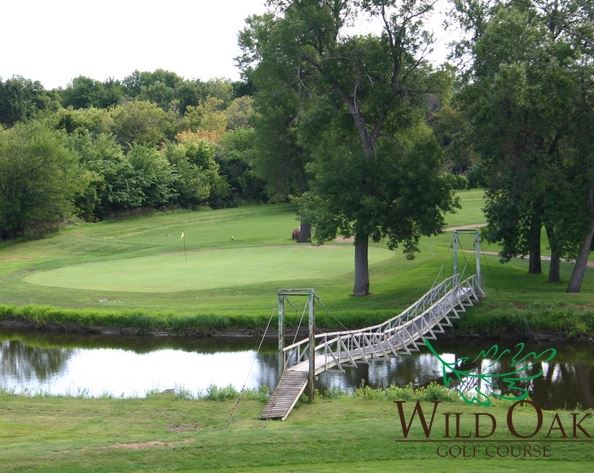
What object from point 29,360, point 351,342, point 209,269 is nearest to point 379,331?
point 351,342

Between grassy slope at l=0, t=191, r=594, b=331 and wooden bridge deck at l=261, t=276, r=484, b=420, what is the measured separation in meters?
→ 1.57

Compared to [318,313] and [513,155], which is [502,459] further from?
[513,155]

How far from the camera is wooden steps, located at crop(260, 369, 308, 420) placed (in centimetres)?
2236

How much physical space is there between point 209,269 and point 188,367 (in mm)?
18919

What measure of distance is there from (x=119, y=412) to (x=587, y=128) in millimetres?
26146

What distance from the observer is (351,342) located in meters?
29.5

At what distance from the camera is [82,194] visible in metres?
79.1

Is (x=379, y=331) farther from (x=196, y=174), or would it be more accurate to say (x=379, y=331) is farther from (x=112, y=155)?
(x=196, y=174)

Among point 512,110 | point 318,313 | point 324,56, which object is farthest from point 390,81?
point 318,313

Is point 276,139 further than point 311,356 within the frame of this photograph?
Yes

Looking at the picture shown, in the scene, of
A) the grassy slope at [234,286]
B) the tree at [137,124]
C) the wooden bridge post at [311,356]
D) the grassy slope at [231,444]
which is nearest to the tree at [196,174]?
the tree at [137,124]

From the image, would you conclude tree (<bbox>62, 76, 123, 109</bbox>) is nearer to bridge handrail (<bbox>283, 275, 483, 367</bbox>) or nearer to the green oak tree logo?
bridge handrail (<bbox>283, 275, 483, 367</bbox>)

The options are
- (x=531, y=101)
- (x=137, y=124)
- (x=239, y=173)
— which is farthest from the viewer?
(x=137, y=124)

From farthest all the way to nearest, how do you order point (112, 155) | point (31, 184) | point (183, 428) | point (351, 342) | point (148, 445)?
point (112, 155) < point (31, 184) < point (351, 342) < point (183, 428) < point (148, 445)
